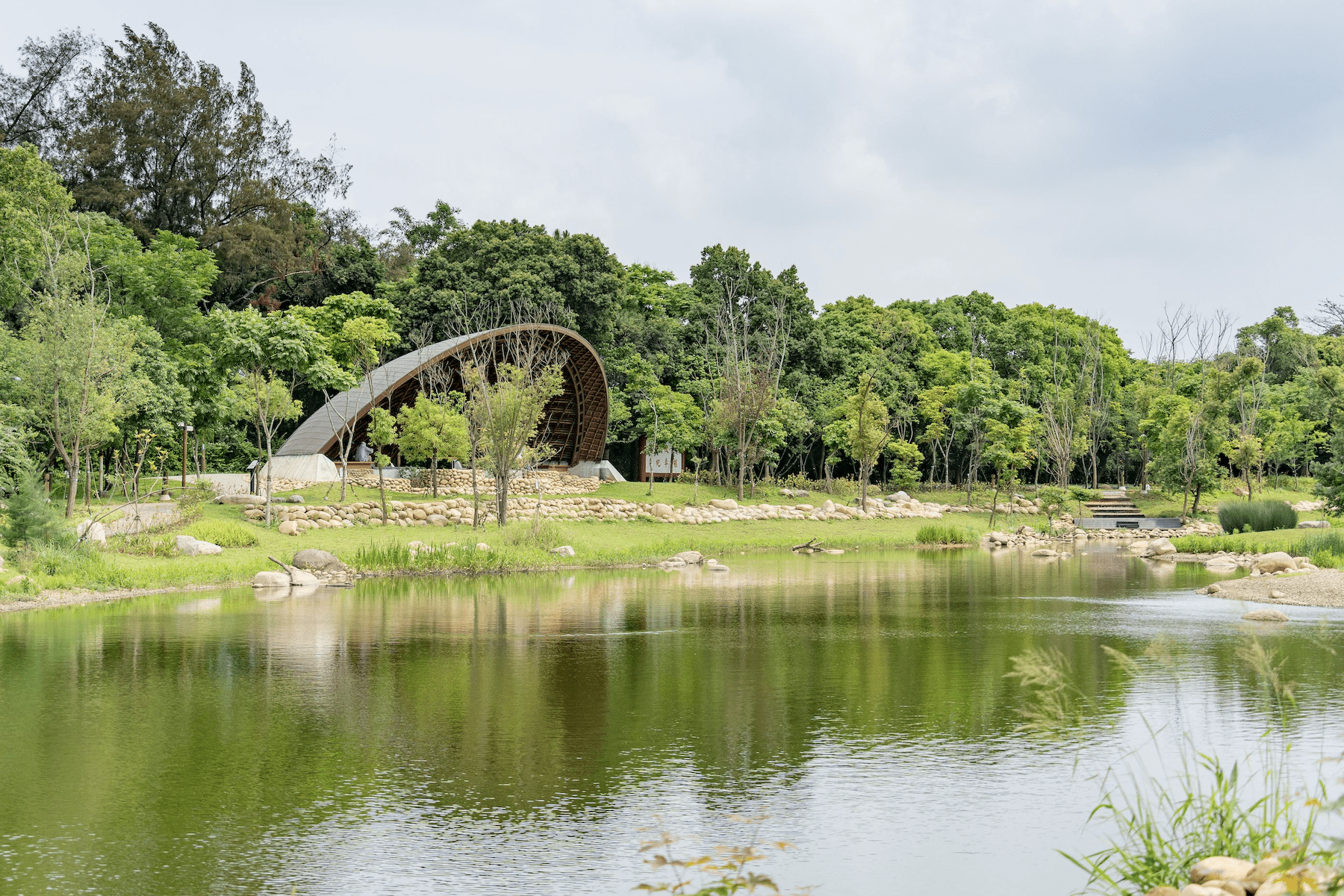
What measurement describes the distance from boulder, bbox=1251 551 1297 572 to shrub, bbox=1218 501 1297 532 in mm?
7543

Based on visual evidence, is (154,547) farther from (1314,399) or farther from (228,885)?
(1314,399)

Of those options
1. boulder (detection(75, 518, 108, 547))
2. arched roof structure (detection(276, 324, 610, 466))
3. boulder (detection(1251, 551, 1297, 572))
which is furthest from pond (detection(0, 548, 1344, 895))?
arched roof structure (detection(276, 324, 610, 466))

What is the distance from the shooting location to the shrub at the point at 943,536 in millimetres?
33219

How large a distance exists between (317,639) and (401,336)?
3522cm

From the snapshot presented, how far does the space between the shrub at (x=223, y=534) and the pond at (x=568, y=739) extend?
6642mm

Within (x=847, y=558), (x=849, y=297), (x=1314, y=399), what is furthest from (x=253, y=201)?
(x=1314, y=399)

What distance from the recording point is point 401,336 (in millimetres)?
47469

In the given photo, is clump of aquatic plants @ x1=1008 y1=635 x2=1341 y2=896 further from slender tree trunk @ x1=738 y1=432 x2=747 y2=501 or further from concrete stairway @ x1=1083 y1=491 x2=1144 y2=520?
concrete stairway @ x1=1083 y1=491 x2=1144 y2=520

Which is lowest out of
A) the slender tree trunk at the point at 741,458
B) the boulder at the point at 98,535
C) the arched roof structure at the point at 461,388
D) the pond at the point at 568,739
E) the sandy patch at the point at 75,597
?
the pond at the point at 568,739

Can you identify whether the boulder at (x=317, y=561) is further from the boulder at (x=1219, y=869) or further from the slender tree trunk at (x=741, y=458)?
the slender tree trunk at (x=741, y=458)

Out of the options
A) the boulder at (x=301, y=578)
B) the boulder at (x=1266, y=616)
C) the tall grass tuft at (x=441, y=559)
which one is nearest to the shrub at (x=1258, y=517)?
the boulder at (x=1266, y=616)

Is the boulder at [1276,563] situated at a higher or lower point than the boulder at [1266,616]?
higher

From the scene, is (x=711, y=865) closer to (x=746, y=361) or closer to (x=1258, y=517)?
(x=1258, y=517)

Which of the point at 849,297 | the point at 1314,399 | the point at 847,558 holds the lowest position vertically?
the point at 847,558
